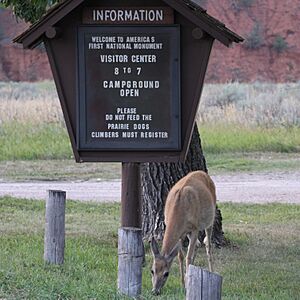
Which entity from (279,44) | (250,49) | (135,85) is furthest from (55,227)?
(250,49)

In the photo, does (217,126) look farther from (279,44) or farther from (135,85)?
(279,44)

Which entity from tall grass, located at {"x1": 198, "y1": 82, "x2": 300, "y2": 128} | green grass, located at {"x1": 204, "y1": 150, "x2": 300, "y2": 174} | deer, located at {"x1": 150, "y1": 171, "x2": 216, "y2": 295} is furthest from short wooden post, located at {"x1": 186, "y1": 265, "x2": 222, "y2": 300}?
tall grass, located at {"x1": 198, "y1": 82, "x2": 300, "y2": 128}

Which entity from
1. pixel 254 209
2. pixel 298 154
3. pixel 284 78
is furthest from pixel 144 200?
pixel 284 78

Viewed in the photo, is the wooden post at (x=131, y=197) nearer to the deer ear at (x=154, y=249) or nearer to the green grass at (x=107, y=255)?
the deer ear at (x=154, y=249)

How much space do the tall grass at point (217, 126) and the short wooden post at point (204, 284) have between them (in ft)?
53.3

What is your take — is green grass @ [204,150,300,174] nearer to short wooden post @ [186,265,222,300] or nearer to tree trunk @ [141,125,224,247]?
tree trunk @ [141,125,224,247]

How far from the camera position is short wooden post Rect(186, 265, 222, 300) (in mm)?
6980

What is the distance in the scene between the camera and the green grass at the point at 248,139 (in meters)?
23.8

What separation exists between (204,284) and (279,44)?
1708 inches

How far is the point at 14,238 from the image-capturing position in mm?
12570

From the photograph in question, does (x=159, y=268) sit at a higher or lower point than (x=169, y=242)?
lower

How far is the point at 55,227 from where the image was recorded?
1019 cm

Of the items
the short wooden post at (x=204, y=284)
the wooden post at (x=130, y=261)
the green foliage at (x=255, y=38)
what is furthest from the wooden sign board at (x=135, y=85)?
the green foliage at (x=255, y=38)

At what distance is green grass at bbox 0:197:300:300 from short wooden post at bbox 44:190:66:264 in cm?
14
